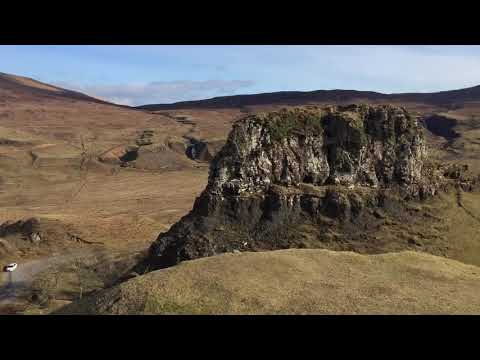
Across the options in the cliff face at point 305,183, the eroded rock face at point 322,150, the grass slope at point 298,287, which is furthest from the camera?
the eroded rock face at point 322,150

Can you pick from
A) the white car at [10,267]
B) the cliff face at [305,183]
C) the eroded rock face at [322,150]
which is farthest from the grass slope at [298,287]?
the white car at [10,267]

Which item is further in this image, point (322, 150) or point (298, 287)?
point (322, 150)

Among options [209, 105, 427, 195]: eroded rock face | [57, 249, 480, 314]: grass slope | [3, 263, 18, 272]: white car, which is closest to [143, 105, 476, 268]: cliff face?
[209, 105, 427, 195]: eroded rock face

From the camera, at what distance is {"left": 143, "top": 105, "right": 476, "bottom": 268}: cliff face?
46.2 meters

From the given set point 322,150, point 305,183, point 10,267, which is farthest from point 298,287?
point 10,267

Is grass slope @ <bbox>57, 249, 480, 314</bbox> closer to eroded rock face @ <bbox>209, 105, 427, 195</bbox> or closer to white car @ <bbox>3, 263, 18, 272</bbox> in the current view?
eroded rock face @ <bbox>209, 105, 427, 195</bbox>

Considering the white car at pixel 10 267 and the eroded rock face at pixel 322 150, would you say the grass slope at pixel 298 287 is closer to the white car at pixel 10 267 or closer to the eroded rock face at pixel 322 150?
the eroded rock face at pixel 322 150

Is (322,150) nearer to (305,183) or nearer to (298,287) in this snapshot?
(305,183)

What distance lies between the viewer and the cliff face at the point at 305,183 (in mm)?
46250

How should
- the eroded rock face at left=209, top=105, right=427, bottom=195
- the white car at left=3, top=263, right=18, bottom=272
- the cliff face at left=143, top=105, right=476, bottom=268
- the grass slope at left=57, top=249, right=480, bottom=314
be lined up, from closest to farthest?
the grass slope at left=57, top=249, right=480, bottom=314 → the cliff face at left=143, top=105, right=476, bottom=268 → the eroded rock face at left=209, top=105, right=427, bottom=195 → the white car at left=3, top=263, right=18, bottom=272

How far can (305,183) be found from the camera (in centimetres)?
4912

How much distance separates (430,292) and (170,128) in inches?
6781

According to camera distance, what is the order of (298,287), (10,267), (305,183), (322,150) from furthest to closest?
1. (10,267)
2. (322,150)
3. (305,183)
4. (298,287)
